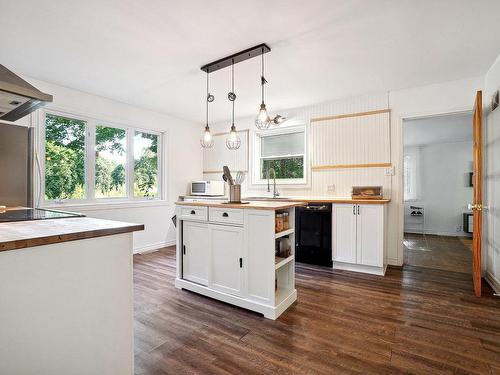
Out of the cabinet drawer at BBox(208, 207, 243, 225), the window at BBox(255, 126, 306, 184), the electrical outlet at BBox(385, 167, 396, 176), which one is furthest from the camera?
the window at BBox(255, 126, 306, 184)

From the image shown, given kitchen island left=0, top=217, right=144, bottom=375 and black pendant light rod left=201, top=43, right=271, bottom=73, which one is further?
black pendant light rod left=201, top=43, right=271, bottom=73

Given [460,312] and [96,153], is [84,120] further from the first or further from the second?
[460,312]

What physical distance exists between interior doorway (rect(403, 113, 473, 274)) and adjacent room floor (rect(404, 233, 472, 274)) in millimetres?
21

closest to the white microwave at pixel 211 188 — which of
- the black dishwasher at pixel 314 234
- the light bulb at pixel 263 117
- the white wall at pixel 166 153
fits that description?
the white wall at pixel 166 153

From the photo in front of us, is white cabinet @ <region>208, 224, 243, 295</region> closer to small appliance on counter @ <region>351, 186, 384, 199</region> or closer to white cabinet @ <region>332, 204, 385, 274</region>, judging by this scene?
white cabinet @ <region>332, 204, 385, 274</region>

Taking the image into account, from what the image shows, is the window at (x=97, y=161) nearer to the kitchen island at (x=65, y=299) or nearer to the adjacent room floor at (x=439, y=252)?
the kitchen island at (x=65, y=299)

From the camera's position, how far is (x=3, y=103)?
74.5 inches

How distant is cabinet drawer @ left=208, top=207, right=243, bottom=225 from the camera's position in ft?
7.88

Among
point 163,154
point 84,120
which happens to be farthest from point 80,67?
point 163,154

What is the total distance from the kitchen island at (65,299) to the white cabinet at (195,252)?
1.29m

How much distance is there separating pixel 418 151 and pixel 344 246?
15.5ft

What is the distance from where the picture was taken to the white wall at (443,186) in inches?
245

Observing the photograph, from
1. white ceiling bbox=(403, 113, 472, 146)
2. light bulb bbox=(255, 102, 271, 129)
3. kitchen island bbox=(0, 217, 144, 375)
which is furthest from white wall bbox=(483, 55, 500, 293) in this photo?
kitchen island bbox=(0, 217, 144, 375)

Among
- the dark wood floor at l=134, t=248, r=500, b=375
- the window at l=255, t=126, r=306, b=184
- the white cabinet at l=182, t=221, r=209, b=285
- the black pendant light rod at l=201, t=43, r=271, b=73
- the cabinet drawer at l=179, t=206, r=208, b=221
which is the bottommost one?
the dark wood floor at l=134, t=248, r=500, b=375
